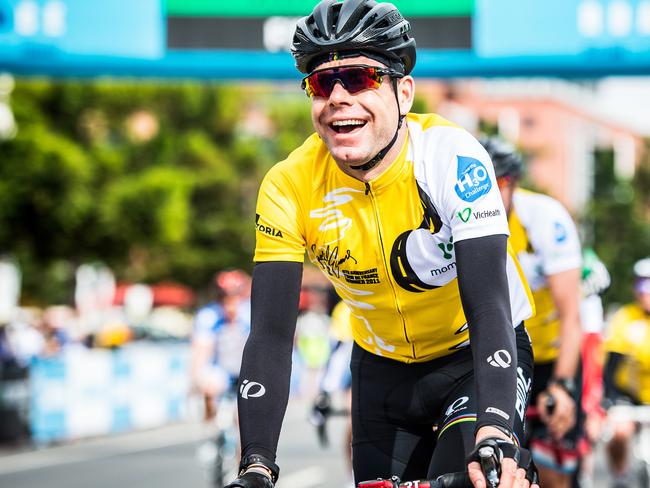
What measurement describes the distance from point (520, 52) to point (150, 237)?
30.1 m

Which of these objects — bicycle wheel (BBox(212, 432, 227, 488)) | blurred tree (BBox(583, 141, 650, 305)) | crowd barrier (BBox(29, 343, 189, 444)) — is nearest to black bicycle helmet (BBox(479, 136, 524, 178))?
bicycle wheel (BBox(212, 432, 227, 488))

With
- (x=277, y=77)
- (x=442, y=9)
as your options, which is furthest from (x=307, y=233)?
(x=277, y=77)

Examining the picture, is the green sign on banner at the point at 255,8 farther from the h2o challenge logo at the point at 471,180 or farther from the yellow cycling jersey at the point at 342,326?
the h2o challenge logo at the point at 471,180

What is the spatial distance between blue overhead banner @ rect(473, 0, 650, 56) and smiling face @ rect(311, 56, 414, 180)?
6.34m

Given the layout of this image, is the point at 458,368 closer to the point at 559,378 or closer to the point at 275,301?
Result: the point at 275,301

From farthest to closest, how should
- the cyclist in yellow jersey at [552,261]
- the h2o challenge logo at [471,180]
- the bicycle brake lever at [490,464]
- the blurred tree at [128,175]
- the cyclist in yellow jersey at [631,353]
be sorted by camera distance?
the blurred tree at [128,175], the cyclist in yellow jersey at [631,353], the cyclist in yellow jersey at [552,261], the h2o challenge logo at [471,180], the bicycle brake lever at [490,464]

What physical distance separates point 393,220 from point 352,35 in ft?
2.04

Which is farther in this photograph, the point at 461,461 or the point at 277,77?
the point at 277,77

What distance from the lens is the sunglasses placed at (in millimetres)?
3721

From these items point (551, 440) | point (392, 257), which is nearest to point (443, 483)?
point (392, 257)

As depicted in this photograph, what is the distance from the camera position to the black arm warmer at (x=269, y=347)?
3.70m

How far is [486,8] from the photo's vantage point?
989cm

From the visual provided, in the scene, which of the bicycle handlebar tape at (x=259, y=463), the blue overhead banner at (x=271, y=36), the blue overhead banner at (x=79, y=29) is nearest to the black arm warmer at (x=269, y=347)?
the bicycle handlebar tape at (x=259, y=463)

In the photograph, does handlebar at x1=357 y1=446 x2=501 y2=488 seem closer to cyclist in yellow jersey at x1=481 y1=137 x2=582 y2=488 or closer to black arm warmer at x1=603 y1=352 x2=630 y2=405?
cyclist in yellow jersey at x1=481 y1=137 x2=582 y2=488
